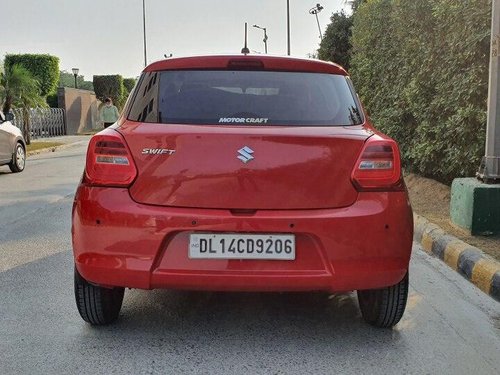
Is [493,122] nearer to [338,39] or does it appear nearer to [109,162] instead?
[109,162]

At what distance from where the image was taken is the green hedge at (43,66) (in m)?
35.7

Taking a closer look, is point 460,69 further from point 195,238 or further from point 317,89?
point 195,238

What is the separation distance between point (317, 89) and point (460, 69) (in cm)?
424

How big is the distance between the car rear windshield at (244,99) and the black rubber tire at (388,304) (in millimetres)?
976

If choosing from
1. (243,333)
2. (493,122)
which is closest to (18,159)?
(493,122)

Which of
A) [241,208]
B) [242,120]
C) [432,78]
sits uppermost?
[432,78]

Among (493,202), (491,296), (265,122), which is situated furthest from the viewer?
(493,202)

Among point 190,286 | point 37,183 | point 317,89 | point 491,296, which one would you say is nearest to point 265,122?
point 317,89

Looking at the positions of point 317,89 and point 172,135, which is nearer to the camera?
point 172,135

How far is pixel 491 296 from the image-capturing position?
176 inches

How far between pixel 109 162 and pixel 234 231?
0.75 meters

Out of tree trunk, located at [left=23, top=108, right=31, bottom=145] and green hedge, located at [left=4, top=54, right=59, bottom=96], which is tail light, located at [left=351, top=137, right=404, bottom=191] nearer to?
tree trunk, located at [left=23, top=108, right=31, bottom=145]

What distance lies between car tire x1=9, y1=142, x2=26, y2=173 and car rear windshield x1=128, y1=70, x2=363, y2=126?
34.7 ft

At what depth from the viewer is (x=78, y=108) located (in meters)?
38.2
